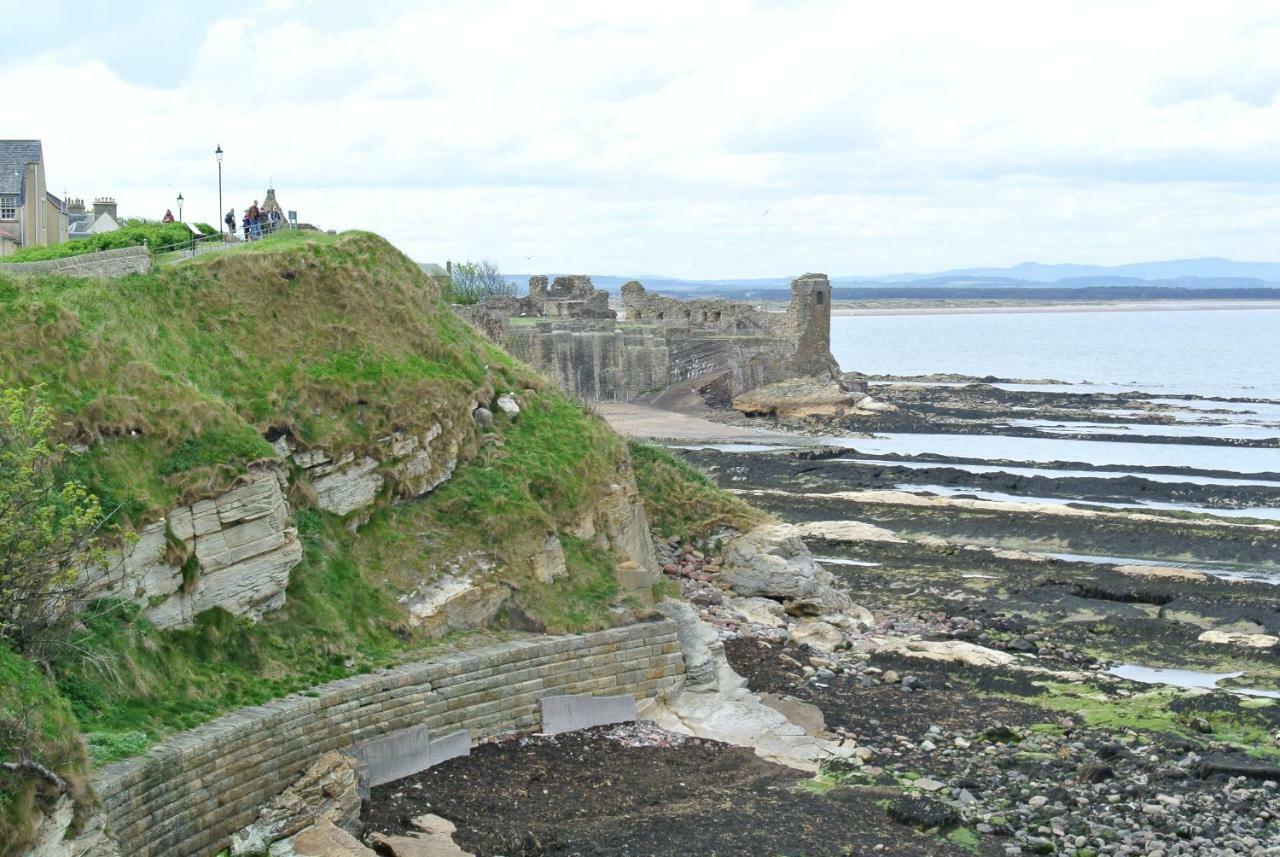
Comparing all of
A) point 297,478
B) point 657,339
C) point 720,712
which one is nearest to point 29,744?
point 297,478

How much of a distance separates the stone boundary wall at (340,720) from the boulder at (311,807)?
8.4 inches

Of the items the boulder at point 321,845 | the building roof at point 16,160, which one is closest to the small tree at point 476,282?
the building roof at point 16,160

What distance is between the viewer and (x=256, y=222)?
91.5 feet

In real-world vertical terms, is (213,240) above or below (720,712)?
above

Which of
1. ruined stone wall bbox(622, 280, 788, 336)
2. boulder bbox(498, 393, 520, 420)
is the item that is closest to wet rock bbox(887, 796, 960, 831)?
boulder bbox(498, 393, 520, 420)

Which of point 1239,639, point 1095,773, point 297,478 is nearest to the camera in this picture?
point 1095,773

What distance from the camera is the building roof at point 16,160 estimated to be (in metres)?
33.3

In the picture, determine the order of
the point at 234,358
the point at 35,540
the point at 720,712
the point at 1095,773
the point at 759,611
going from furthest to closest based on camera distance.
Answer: the point at 759,611, the point at 234,358, the point at 720,712, the point at 1095,773, the point at 35,540

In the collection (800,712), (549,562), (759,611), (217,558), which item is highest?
(217,558)

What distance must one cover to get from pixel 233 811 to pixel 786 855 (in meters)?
5.64

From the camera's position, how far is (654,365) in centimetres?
6431

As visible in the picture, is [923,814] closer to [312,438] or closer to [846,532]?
[312,438]

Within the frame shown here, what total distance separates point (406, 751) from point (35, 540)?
498 cm

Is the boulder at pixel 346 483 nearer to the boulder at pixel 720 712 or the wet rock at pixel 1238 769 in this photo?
the boulder at pixel 720 712
